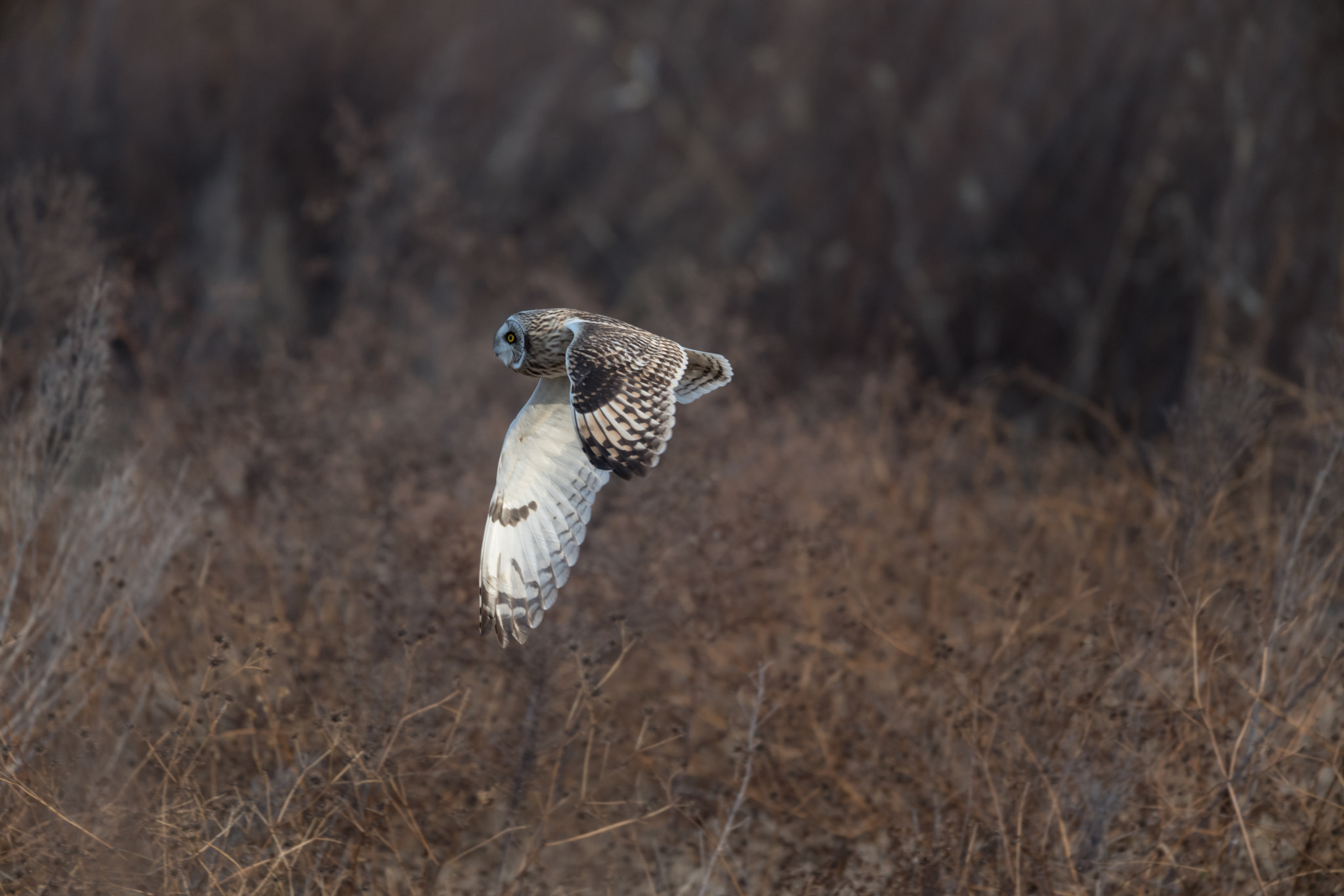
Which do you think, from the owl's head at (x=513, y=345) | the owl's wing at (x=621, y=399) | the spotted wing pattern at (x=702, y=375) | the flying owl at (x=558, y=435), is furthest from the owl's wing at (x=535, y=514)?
the spotted wing pattern at (x=702, y=375)

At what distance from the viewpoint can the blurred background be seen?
9500 mm

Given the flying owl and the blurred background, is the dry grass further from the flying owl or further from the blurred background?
the blurred background

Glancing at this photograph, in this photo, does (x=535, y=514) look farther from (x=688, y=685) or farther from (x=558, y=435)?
(x=688, y=685)

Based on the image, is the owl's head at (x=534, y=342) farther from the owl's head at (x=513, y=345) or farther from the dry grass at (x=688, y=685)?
the dry grass at (x=688, y=685)

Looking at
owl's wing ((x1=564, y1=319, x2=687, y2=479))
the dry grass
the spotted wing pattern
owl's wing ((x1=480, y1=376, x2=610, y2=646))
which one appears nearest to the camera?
owl's wing ((x1=564, y1=319, x2=687, y2=479))

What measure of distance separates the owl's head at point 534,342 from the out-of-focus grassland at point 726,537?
2.92 feet


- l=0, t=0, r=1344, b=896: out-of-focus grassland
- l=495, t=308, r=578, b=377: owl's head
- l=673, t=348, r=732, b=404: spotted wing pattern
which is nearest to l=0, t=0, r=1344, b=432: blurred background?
l=0, t=0, r=1344, b=896: out-of-focus grassland

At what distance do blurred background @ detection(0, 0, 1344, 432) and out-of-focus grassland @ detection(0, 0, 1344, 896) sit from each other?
0.24 ft

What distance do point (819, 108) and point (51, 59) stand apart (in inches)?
324

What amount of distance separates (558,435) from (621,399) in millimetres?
590

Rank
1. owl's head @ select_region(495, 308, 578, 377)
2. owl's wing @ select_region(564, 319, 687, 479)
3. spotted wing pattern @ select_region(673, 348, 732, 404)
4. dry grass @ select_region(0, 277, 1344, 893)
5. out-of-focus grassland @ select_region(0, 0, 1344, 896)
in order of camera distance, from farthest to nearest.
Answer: spotted wing pattern @ select_region(673, 348, 732, 404)
owl's head @ select_region(495, 308, 578, 377)
out-of-focus grassland @ select_region(0, 0, 1344, 896)
dry grass @ select_region(0, 277, 1344, 893)
owl's wing @ select_region(564, 319, 687, 479)

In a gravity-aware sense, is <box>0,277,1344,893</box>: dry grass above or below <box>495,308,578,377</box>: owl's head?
below

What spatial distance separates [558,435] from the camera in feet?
12.7

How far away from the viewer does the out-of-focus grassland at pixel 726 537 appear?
3512mm
